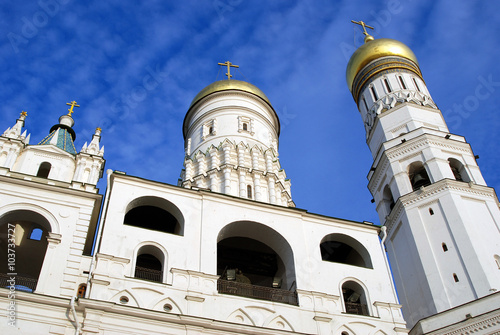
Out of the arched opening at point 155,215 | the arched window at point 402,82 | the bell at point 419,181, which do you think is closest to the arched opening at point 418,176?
the bell at point 419,181

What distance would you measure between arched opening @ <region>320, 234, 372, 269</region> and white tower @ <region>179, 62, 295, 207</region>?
17.6 feet

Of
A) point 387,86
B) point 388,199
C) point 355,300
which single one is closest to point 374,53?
point 387,86

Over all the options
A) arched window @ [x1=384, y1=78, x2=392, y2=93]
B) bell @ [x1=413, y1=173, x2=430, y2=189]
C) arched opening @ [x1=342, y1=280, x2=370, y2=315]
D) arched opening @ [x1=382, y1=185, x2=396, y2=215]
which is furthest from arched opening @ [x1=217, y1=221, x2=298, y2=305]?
arched window @ [x1=384, y1=78, x2=392, y2=93]

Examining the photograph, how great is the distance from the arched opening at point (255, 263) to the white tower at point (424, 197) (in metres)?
6.96

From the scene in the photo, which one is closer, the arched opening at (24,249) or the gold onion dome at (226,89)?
the arched opening at (24,249)

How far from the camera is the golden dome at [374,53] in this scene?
35.1 meters

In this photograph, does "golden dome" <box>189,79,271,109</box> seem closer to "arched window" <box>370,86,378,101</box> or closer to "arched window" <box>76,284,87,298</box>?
"arched window" <box>370,86,378,101</box>

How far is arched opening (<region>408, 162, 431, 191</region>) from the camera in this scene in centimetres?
2742

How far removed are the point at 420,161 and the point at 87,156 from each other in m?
15.9

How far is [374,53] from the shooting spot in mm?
35250

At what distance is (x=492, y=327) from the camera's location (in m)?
20.0

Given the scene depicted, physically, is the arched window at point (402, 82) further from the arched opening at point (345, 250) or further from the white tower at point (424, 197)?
the arched opening at point (345, 250)

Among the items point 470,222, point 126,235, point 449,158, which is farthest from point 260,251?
point 449,158

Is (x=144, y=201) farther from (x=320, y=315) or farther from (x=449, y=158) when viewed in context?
(x=449, y=158)
